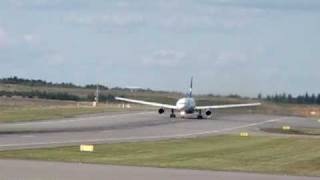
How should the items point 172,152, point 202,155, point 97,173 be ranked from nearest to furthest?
point 97,173 < point 202,155 < point 172,152

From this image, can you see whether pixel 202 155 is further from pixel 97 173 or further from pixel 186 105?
pixel 186 105

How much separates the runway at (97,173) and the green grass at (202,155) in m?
2.02

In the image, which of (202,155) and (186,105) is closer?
(202,155)

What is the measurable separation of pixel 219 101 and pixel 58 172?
5387 inches

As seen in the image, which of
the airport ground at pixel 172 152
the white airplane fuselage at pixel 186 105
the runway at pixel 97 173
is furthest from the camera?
the white airplane fuselage at pixel 186 105

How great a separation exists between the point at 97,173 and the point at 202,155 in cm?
1207

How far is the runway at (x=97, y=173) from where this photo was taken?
80.6 ft

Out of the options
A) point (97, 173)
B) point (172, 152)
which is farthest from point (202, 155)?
point (97, 173)

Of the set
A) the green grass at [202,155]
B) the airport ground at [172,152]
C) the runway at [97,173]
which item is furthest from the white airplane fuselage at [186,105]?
the runway at [97,173]

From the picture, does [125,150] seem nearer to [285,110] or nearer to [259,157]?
[259,157]

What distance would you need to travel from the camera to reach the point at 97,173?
84.4ft

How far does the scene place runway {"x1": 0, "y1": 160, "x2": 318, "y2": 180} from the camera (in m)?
24.6

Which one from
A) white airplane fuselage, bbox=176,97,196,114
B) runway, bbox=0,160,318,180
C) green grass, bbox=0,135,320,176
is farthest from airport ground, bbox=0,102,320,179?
white airplane fuselage, bbox=176,97,196,114

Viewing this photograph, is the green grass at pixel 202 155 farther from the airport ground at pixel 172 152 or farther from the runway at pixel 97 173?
the runway at pixel 97 173
